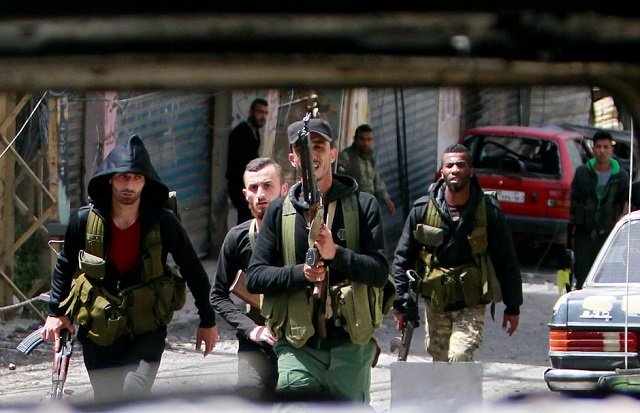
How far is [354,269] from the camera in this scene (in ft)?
16.6

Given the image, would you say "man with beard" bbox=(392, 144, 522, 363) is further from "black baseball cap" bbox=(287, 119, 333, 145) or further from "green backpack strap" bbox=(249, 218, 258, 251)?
"black baseball cap" bbox=(287, 119, 333, 145)

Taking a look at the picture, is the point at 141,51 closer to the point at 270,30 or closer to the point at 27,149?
the point at 270,30

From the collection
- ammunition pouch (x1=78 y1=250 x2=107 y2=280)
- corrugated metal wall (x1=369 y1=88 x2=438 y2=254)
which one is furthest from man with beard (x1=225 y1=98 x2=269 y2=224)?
ammunition pouch (x1=78 y1=250 x2=107 y2=280)

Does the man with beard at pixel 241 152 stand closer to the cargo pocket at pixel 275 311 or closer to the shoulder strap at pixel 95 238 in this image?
the shoulder strap at pixel 95 238

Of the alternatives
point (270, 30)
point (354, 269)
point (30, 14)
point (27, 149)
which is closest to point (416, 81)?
point (270, 30)

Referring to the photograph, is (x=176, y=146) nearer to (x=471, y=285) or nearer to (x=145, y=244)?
(x=471, y=285)

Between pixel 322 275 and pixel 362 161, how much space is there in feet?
24.2

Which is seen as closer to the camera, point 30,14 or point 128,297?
point 30,14

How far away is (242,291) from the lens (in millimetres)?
5680

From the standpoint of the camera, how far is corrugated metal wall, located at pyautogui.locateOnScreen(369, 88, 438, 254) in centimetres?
1506

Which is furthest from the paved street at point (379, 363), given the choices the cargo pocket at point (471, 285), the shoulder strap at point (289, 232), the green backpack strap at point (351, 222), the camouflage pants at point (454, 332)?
the green backpack strap at point (351, 222)

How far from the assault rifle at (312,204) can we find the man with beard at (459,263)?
1776 millimetres

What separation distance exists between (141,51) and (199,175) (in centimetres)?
1114

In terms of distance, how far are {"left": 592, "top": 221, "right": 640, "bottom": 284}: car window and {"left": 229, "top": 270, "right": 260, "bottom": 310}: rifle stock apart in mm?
2251
